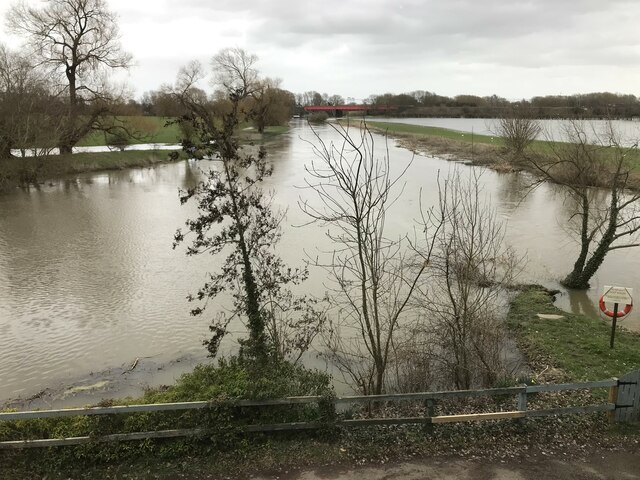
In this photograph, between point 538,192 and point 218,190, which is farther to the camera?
point 538,192

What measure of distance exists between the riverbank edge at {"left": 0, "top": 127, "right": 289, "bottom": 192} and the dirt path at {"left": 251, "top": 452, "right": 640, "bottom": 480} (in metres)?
22.5

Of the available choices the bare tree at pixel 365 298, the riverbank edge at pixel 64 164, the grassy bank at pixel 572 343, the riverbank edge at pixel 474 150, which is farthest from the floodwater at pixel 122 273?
the riverbank edge at pixel 474 150

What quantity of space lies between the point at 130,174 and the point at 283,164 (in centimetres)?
1395

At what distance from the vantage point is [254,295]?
9.49 m

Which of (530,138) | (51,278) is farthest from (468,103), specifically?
(51,278)

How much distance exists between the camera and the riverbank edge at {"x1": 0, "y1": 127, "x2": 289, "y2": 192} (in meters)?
34.2

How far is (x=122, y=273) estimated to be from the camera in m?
17.5

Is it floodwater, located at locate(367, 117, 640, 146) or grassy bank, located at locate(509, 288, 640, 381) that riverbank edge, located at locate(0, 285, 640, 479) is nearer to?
grassy bank, located at locate(509, 288, 640, 381)

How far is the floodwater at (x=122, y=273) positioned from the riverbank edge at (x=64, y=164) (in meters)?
2.66

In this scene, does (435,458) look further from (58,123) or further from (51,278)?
(58,123)

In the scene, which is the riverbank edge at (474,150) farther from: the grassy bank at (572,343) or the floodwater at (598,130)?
the grassy bank at (572,343)

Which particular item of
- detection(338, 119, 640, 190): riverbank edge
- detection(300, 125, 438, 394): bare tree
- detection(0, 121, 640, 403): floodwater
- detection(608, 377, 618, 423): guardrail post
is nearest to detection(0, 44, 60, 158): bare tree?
detection(0, 121, 640, 403): floodwater

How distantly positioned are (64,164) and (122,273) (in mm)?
27437

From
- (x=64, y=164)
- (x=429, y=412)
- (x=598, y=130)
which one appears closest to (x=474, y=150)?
(x=598, y=130)
